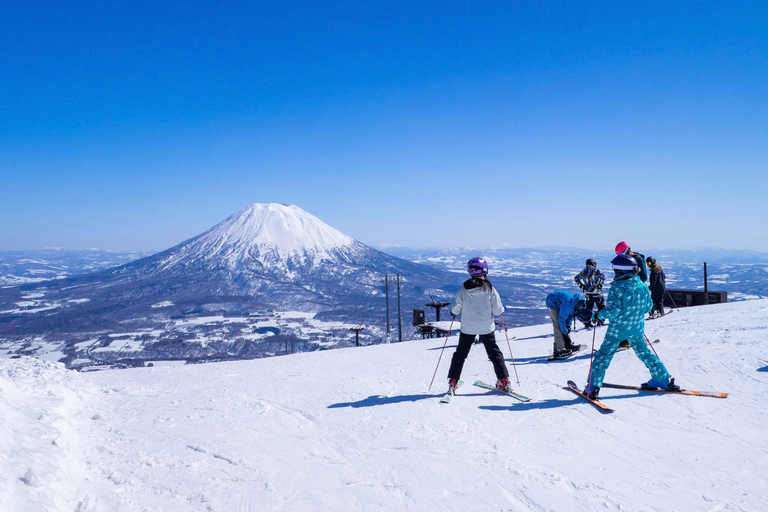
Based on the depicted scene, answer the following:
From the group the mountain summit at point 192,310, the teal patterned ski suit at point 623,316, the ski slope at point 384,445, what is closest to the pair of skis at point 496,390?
the ski slope at point 384,445

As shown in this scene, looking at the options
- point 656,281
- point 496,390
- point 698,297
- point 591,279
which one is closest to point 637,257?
point 591,279

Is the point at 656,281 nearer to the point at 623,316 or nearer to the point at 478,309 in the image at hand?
the point at 623,316

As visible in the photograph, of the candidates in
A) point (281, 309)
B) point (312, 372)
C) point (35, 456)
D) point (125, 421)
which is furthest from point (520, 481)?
point (281, 309)

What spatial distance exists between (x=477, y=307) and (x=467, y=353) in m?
0.64

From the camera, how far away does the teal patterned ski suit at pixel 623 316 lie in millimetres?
5016

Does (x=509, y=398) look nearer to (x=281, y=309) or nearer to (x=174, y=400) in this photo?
(x=174, y=400)

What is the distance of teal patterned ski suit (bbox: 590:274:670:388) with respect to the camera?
502 centimetres

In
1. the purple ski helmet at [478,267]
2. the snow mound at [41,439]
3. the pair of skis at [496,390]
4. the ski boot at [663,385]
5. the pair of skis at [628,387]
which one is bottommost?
the pair of skis at [496,390]

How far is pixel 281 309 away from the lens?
155 m

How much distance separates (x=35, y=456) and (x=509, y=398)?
5082 mm

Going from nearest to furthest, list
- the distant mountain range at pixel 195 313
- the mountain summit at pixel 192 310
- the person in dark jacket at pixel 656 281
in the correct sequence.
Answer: the person in dark jacket at pixel 656 281, the distant mountain range at pixel 195 313, the mountain summit at pixel 192 310

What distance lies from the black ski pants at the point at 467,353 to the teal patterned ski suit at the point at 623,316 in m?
1.14

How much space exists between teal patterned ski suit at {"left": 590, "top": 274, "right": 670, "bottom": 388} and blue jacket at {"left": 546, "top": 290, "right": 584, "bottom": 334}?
2442 millimetres

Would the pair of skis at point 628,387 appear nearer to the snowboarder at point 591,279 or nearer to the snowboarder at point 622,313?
the snowboarder at point 622,313
